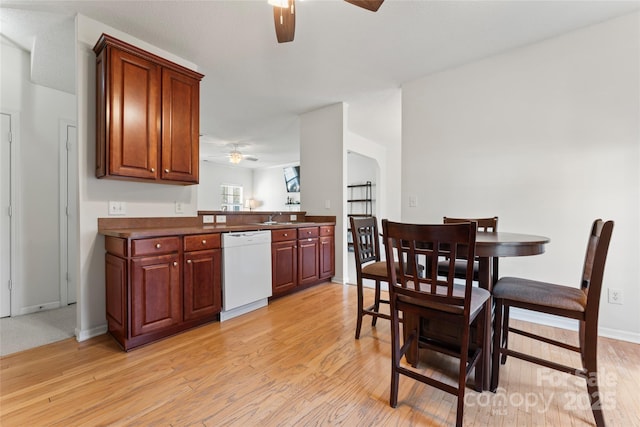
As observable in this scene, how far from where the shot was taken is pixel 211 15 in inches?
86.8

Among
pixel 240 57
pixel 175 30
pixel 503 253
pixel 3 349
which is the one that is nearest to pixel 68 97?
pixel 175 30

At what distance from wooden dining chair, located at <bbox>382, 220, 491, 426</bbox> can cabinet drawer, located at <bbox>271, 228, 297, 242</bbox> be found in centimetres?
181

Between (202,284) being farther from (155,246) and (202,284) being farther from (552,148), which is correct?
(552,148)

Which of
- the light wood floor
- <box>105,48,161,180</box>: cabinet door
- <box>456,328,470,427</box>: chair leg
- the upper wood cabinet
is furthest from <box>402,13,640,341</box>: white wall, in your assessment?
<box>105,48,161,180</box>: cabinet door

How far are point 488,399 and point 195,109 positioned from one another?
3167 mm

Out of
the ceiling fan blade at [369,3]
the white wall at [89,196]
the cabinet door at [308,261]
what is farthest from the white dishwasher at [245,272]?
the ceiling fan blade at [369,3]

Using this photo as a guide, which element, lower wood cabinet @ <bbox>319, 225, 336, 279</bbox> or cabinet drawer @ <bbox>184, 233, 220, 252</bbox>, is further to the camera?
lower wood cabinet @ <bbox>319, 225, 336, 279</bbox>

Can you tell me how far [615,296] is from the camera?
7.36 feet

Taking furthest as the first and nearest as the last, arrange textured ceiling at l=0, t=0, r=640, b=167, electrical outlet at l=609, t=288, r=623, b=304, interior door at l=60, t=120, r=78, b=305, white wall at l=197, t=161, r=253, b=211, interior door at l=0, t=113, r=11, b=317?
1. white wall at l=197, t=161, r=253, b=211
2. interior door at l=60, t=120, r=78, b=305
3. interior door at l=0, t=113, r=11, b=317
4. electrical outlet at l=609, t=288, r=623, b=304
5. textured ceiling at l=0, t=0, r=640, b=167

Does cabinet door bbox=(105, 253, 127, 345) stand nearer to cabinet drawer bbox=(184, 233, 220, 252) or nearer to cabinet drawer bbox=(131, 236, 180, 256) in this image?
cabinet drawer bbox=(131, 236, 180, 256)

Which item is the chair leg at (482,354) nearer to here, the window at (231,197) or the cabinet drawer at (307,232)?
the cabinet drawer at (307,232)

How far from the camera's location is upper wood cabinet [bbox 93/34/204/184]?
84.7 inches

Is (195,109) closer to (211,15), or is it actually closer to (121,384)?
(211,15)

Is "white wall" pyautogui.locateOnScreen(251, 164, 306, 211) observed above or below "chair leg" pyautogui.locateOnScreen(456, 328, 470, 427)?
above
